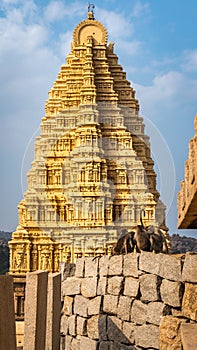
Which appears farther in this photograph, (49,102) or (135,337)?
(49,102)

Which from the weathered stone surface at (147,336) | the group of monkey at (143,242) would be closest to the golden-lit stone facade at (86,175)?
the group of monkey at (143,242)

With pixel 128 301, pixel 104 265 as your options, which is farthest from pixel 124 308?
pixel 104 265

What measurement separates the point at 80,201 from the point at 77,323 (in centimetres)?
1837

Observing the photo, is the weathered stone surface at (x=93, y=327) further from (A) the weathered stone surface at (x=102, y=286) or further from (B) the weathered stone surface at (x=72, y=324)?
(B) the weathered stone surface at (x=72, y=324)

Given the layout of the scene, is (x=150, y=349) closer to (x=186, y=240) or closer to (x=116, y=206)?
(x=116, y=206)

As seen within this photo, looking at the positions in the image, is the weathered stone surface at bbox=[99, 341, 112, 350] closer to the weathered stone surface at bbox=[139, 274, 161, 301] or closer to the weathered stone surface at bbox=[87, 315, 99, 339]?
the weathered stone surface at bbox=[87, 315, 99, 339]

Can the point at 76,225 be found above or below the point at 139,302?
above

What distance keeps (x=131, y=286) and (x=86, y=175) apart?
20260 mm

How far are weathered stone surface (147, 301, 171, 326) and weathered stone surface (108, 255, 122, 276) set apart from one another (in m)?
1.03

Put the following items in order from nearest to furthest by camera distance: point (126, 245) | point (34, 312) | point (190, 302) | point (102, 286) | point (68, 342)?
point (190, 302) → point (34, 312) → point (102, 286) → point (126, 245) → point (68, 342)

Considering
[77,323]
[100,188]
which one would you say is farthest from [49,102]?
[77,323]

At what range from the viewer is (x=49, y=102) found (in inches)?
1286

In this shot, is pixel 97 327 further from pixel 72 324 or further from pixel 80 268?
pixel 80 268

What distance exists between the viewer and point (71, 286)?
10.7 metres
